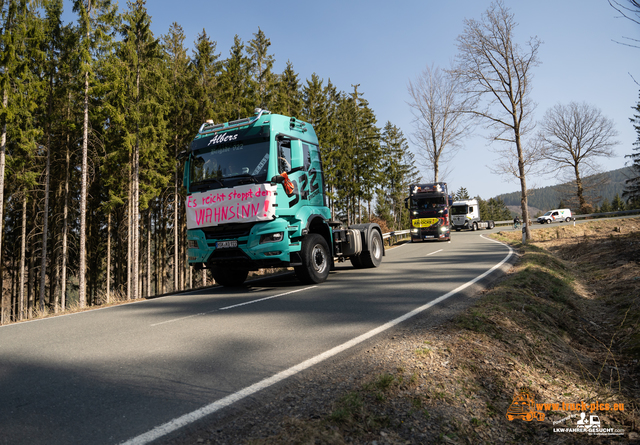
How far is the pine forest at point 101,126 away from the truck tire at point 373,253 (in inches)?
293

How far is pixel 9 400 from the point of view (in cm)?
322

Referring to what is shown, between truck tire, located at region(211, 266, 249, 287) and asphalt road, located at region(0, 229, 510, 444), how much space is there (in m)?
1.54

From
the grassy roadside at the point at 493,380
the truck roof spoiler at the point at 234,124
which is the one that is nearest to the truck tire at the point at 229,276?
the truck roof spoiler at the point at 234,124

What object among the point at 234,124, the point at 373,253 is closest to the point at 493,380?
the point at 234,124

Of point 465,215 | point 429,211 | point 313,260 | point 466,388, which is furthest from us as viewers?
point 465,215

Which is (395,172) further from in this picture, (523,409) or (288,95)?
(523,409)

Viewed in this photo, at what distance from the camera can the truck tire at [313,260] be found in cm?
895

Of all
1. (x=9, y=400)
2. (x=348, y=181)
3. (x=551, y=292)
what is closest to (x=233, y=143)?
(x=9, y=400)

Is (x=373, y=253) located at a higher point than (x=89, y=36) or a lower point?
lower

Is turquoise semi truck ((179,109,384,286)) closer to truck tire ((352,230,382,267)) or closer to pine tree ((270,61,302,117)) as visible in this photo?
truck tire ((352,230,382,267))

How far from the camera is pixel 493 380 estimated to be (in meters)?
3.65

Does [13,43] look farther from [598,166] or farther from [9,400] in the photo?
[598,166]

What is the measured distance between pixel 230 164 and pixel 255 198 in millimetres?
1151

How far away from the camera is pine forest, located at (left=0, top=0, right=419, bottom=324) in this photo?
714 inches
